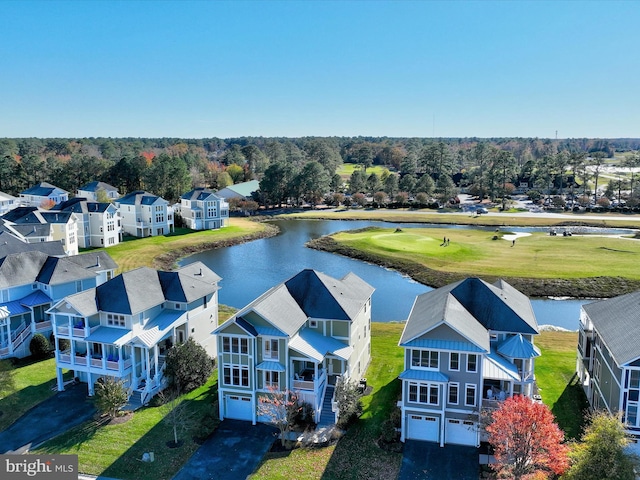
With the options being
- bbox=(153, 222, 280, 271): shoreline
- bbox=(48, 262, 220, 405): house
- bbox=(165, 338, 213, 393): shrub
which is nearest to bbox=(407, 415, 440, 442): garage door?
bbox=(165, 338, 213, 393): shrub

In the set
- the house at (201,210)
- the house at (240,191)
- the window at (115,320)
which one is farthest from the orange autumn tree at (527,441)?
the house at (240,191)

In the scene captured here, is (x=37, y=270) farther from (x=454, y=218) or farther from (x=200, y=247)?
(x=454, y=218)

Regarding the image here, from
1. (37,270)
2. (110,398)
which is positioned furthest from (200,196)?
(110,398)

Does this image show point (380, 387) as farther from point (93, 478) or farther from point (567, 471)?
point (93, 478)

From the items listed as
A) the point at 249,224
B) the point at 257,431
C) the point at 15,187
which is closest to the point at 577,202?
the point at 249,224

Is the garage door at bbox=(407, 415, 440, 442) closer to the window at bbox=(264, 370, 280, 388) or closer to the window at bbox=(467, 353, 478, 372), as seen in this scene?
the window at bbox=(467, 353, 478, 372)

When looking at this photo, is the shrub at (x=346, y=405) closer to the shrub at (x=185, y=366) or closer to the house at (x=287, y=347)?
the house at (x=287, y=347)

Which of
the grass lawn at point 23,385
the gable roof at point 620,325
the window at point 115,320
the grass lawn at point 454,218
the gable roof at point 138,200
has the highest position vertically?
the gable roof at point 138,200
